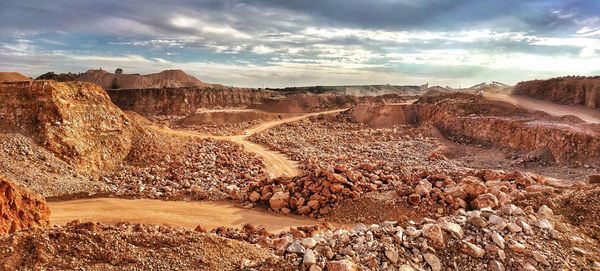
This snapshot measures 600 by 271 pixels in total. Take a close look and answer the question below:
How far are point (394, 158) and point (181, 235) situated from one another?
18726 millimetres

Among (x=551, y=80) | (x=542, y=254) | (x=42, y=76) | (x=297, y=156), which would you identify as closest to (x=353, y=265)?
(x=542, y=254)

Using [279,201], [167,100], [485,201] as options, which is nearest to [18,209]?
[279,201]

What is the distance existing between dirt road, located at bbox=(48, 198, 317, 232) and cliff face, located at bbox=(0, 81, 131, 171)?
4.08m

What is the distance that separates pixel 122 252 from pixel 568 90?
34.2 metres

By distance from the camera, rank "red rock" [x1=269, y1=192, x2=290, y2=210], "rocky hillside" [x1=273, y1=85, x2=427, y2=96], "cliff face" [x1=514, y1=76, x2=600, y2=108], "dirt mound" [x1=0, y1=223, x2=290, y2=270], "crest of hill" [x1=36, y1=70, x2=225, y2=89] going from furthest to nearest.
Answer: "rocky hillside" [x1=273, y1=85, x2=427, y2=96]
"crest of hill" [x1=36, y1=70, x2=225, y2=89]
"cliff face" [x1=514, y1=76, x2=600, y2=108]
"red rock" [x1=269, y1=192, x2=290, y2=210]
"dirt mound" [x1=0, y1=223, x2=290, y2=270]

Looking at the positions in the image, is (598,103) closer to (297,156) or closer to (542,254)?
(297,156)

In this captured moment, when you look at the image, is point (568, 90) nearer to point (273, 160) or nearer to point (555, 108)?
point (555, 108)

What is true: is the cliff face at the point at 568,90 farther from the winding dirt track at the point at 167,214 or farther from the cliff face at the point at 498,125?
the winding dirt track at the point at 167,214

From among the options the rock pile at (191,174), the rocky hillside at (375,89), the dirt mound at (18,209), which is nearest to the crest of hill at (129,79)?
the rocky hillside at (375,89)

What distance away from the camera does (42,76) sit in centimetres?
5962

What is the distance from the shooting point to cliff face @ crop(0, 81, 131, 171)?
1596 centimetres

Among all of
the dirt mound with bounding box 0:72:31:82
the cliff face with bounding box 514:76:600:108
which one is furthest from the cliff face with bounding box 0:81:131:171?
the dirt mound with bounding box 0:72:31:82

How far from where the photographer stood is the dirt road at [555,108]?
25500mm

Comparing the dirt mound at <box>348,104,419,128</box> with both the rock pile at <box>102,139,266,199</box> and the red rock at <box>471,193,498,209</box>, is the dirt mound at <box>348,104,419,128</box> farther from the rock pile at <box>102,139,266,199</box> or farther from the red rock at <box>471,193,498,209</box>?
the red rock at <box>471,193,498,209</box>
